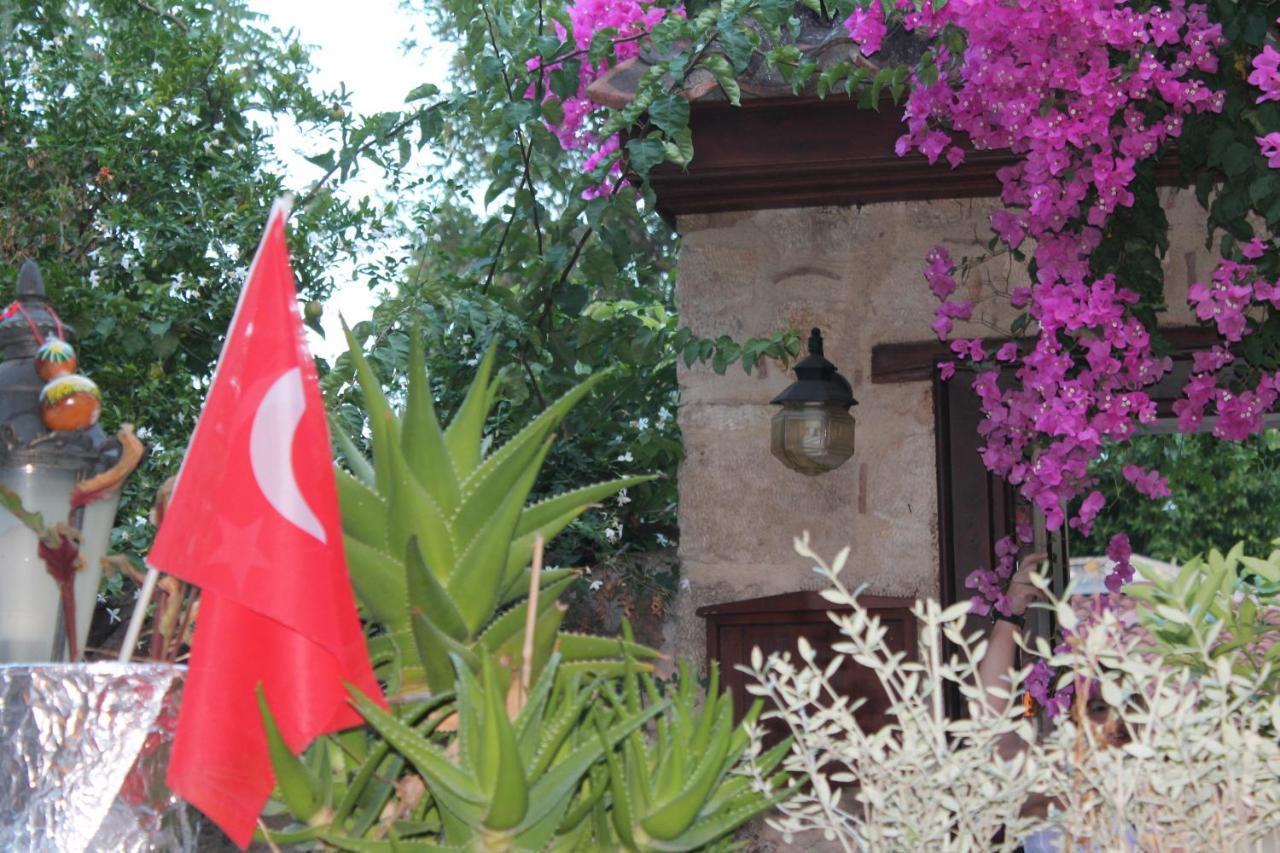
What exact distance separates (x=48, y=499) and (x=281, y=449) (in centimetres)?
55

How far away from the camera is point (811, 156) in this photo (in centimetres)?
430

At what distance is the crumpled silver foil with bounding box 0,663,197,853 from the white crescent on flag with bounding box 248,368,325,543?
25 centimetres

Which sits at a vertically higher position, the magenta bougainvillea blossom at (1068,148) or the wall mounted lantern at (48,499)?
the magenta bougainvillea blossom at (1068,148)

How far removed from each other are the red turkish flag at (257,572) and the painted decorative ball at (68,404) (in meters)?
0.34

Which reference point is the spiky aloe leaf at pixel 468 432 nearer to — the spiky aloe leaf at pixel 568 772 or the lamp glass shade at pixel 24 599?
the spiky aloe leaf at pixel 568 772

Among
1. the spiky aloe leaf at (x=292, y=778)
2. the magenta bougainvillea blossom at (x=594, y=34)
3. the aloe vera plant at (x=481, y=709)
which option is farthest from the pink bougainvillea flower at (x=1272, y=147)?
the spiky aloe leaf at (x=292, y=778)

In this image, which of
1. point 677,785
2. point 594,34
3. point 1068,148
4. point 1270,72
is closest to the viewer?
point 677,785

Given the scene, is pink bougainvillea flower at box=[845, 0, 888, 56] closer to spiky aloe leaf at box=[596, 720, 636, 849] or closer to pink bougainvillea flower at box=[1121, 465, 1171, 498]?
pink bougainvillea flower at box=[1121, 465, 1171, 498]

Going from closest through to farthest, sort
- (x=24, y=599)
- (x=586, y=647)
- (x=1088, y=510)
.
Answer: (x=586, y=647) → (x=24, y=599) → (x=1088, y=510)

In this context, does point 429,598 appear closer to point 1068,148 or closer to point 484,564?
point 484,564

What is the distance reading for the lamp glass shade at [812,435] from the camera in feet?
14.1

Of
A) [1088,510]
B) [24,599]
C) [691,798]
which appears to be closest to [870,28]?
[1088,510]

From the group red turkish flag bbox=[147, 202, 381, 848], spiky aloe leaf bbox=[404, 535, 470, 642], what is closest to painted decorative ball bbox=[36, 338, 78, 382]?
red turkish flag bbox=[147, 202, 381, 848]

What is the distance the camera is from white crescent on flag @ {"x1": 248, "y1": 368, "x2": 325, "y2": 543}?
1.65m
